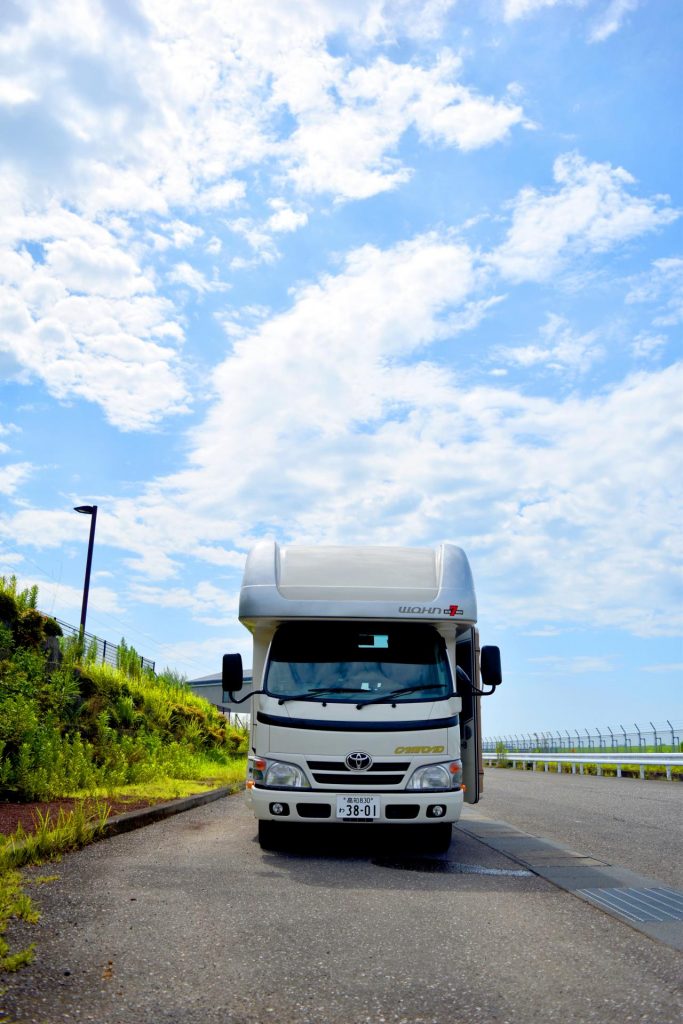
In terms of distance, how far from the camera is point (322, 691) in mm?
8242

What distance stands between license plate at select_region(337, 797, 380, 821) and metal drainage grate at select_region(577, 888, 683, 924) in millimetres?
2005

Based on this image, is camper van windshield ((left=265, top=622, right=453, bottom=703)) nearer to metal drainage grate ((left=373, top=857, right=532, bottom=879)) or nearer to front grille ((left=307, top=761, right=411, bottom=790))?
front grille ((left=307, top=761, right=411, bottom=790))

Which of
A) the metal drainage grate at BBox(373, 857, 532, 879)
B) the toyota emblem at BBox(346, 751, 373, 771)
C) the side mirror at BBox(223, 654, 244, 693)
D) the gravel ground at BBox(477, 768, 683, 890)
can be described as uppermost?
the side mirror at BBox(223, 654, 244, 693)

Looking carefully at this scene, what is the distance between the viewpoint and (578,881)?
276 inches

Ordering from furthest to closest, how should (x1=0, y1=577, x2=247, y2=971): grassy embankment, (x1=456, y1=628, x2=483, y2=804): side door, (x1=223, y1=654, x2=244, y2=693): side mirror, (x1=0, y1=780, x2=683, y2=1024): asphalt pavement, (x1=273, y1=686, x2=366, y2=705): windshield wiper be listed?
(x1=456, y1=628, x2=483, y2=804): side door
(x1=223, y1=654, x2=244, y2=693): side mirror
(x1=273, y1=686, x2=366, y2=705): windshield wiper
(x1=0, y1=577, x2=247, y2=971): grassy embankment
(x1=0, y1=780, x2=683, y2=1024): asphalt pavement

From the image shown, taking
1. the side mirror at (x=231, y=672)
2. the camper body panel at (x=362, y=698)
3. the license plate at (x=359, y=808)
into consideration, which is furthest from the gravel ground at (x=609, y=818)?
the side mirror at (x=231, y=672)

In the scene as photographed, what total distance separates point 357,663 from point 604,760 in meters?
21.8

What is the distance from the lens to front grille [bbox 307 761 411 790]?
796cm

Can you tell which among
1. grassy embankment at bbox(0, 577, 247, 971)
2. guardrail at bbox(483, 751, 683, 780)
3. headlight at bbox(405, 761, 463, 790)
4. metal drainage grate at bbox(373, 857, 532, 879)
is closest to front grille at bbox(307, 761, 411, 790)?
headlight at bbox(405, 761, 463, 790)

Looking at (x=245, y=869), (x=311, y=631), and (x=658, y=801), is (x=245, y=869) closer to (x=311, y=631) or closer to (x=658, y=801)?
(x=311, y=631)

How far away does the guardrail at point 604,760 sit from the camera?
902 inches

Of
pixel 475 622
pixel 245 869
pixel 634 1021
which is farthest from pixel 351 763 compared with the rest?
pixel 634 1021

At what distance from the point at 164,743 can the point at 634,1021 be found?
58.3 ft

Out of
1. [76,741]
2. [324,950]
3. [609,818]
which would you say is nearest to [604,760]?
[609,818]
